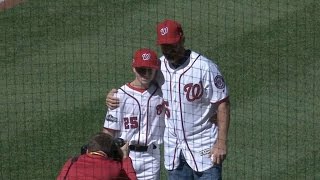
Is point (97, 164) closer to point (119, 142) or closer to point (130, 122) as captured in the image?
point (119, 142)

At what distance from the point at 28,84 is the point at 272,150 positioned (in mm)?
3130

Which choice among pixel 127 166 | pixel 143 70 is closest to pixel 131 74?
pixel 143 70

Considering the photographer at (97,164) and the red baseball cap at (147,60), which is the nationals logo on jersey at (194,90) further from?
the photographer at (97,164)

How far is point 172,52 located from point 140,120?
64 cm

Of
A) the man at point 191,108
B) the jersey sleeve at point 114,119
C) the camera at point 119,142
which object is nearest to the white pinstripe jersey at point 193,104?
the man at point 191,108

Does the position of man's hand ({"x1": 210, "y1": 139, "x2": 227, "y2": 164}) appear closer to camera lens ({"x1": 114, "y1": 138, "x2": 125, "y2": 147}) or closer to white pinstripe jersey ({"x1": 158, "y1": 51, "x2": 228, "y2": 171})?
white pinstripe jersey ({"x1": 158, "y1": 51, "x2": 228, "y2": 171})

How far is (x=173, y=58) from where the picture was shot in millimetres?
9055

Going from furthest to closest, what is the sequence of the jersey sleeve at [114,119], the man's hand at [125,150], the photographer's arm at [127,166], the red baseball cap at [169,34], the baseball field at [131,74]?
1. the baseball field at [131,74]
2. the jersey sleeve at [114,119]
3. the red baseball cap at [169,34]
4. the man's hand at [125,150]
5. the photographer's arm at [127,166]

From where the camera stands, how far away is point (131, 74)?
42.3 ft

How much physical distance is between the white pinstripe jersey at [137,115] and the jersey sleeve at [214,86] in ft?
1.42

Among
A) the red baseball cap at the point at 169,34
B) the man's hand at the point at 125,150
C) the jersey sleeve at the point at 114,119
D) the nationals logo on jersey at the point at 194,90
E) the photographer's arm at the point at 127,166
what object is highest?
the red baseball cap at the point at 169,34

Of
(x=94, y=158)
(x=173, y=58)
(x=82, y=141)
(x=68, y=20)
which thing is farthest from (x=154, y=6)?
→ (x=94, y=158)

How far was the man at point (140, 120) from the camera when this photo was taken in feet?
30.0

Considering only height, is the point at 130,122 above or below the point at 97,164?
above
